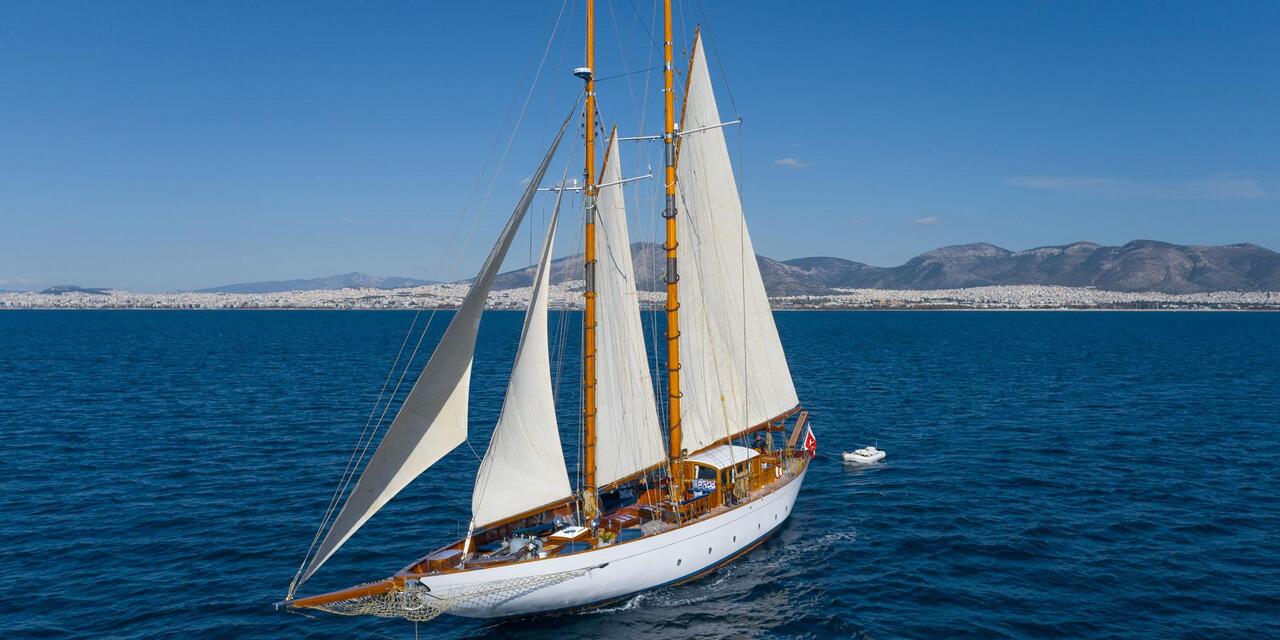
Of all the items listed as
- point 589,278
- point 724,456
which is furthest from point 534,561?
point 724,456

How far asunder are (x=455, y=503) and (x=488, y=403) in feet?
97.7

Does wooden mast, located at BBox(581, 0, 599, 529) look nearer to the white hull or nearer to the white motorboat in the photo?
the white hull

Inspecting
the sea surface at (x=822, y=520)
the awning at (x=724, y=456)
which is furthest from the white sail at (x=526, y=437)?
the awning at (x=724, y=456)

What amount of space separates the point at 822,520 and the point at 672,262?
14.3 metres

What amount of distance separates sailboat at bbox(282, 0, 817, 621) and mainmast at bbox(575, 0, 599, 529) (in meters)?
0.06

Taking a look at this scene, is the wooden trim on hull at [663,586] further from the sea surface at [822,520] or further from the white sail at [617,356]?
the white sail at [617,356]

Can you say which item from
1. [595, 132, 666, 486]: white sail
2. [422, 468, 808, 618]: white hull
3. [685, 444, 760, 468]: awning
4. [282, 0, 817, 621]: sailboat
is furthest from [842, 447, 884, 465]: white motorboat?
[595, 132, 666, 486]: white sail

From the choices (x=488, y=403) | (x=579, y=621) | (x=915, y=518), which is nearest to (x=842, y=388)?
(x=488, y=403)

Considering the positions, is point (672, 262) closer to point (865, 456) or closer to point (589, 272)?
point (589, 272)

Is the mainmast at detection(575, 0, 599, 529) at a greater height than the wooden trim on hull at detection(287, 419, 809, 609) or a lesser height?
greater

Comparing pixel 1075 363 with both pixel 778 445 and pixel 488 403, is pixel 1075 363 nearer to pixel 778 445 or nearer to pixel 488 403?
pixel 778 445

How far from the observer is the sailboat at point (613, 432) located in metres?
21.2

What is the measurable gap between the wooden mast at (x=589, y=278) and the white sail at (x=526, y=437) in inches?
69.1

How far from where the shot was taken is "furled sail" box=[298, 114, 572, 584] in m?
20.5
